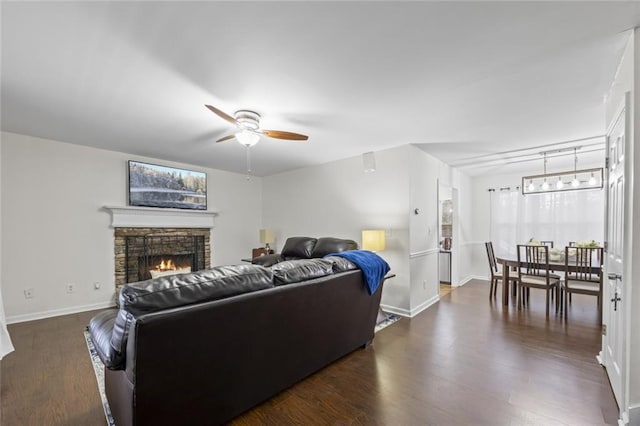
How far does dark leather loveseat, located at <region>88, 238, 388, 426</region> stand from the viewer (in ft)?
4.28

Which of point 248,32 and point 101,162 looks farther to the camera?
point 101,162

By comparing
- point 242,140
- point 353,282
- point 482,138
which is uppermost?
point 482,138

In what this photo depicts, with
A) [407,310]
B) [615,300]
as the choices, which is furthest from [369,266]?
[615,300]

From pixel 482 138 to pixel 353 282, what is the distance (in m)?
2.82

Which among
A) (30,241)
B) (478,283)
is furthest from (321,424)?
(478,283)

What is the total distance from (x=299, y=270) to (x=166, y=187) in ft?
13.0

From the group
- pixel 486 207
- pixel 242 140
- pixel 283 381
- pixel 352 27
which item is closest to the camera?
pixel 352 27

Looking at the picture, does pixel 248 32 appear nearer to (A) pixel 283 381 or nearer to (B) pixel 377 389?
(A) pixel 283 381

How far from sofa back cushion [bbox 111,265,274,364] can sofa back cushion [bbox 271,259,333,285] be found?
102mm

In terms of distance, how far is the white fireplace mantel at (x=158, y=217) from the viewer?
14.3 feet

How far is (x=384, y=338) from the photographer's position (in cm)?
308

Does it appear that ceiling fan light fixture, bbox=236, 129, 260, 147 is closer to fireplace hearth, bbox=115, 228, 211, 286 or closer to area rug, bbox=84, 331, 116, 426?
area rug, bbox=84, 331, 116, 426

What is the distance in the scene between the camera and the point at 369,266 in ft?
8.74

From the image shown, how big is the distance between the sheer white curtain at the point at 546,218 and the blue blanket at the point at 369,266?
470cm
